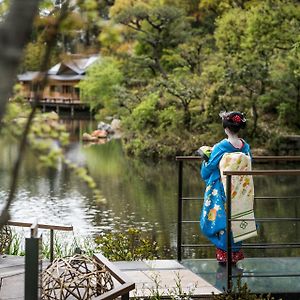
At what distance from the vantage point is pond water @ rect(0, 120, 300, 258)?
12.2 m

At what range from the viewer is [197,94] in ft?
86.0

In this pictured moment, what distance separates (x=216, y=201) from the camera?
5883 millimetres

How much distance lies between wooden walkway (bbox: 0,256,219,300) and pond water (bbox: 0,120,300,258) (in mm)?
3940

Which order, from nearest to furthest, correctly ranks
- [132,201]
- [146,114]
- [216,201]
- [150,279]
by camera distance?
1. [150,279]
2. [216,201]
3. [132,201]
4. [146,114]

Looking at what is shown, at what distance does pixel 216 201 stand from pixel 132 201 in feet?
33.0

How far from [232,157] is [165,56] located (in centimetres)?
2750

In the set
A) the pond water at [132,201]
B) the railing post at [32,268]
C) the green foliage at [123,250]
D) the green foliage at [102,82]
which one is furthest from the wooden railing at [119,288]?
the green foliage at [102,82]

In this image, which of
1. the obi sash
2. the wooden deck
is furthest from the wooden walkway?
the obi sash

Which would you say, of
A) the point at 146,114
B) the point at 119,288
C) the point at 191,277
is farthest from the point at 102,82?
the point at 119,288

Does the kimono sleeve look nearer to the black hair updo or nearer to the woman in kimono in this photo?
the woman in kimono

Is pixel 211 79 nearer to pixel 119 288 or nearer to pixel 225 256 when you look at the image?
pixel 225 256

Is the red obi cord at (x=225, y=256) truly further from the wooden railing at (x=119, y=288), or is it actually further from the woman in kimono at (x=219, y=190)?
the wooden railing at (x=119, y=288)

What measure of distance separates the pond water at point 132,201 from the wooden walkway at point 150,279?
12.9ft

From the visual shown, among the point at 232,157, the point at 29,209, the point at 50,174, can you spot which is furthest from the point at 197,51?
the point at 232,157
